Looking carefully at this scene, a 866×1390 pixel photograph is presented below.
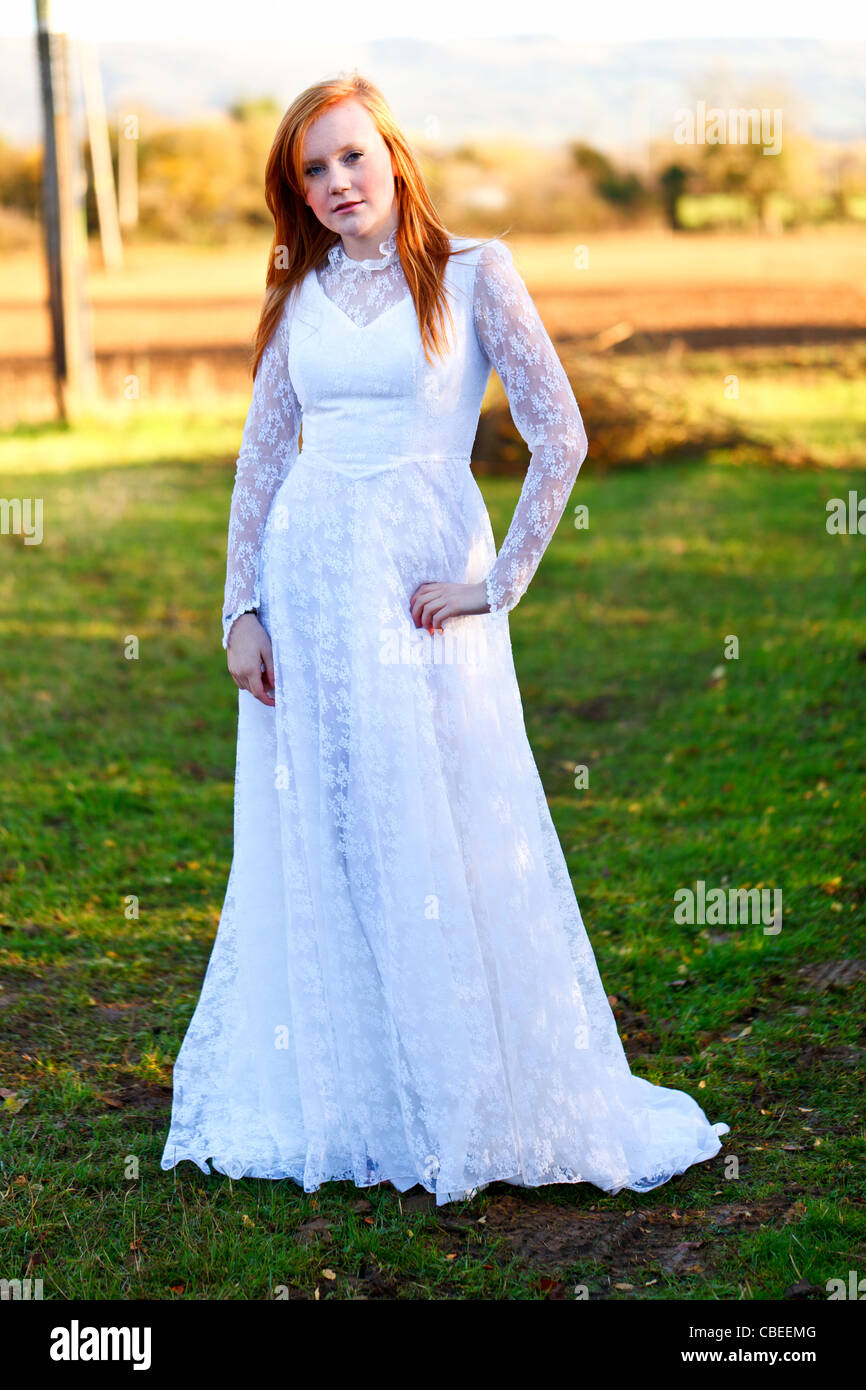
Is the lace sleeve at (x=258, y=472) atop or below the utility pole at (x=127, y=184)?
below

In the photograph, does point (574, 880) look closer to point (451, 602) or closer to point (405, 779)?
point (405, 779)

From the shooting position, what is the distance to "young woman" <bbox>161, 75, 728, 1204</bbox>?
273cm

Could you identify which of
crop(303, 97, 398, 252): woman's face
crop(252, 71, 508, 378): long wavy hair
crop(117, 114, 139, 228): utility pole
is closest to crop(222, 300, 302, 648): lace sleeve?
crop(252, 71, 508, 378): long wavy hair

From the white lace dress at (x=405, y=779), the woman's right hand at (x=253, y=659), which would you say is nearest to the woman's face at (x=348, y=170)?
the white lace dress at (x=405, y=779)

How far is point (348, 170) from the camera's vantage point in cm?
266

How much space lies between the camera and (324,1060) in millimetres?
2982

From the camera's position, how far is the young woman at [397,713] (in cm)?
273

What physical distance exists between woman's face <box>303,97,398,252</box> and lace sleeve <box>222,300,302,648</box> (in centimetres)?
37

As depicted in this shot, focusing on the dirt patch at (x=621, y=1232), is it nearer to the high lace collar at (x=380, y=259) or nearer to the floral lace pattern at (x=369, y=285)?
the floral lace pattern at (x=369, y=285)

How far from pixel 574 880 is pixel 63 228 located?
10089 millimetres

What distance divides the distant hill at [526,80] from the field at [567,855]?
7.81 feet

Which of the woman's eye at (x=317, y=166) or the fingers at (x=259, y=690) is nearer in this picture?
the woman's eye at (x=317, y=166)

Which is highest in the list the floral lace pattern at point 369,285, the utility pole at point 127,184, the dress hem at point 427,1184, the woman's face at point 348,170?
the utility pole at point 127,184
